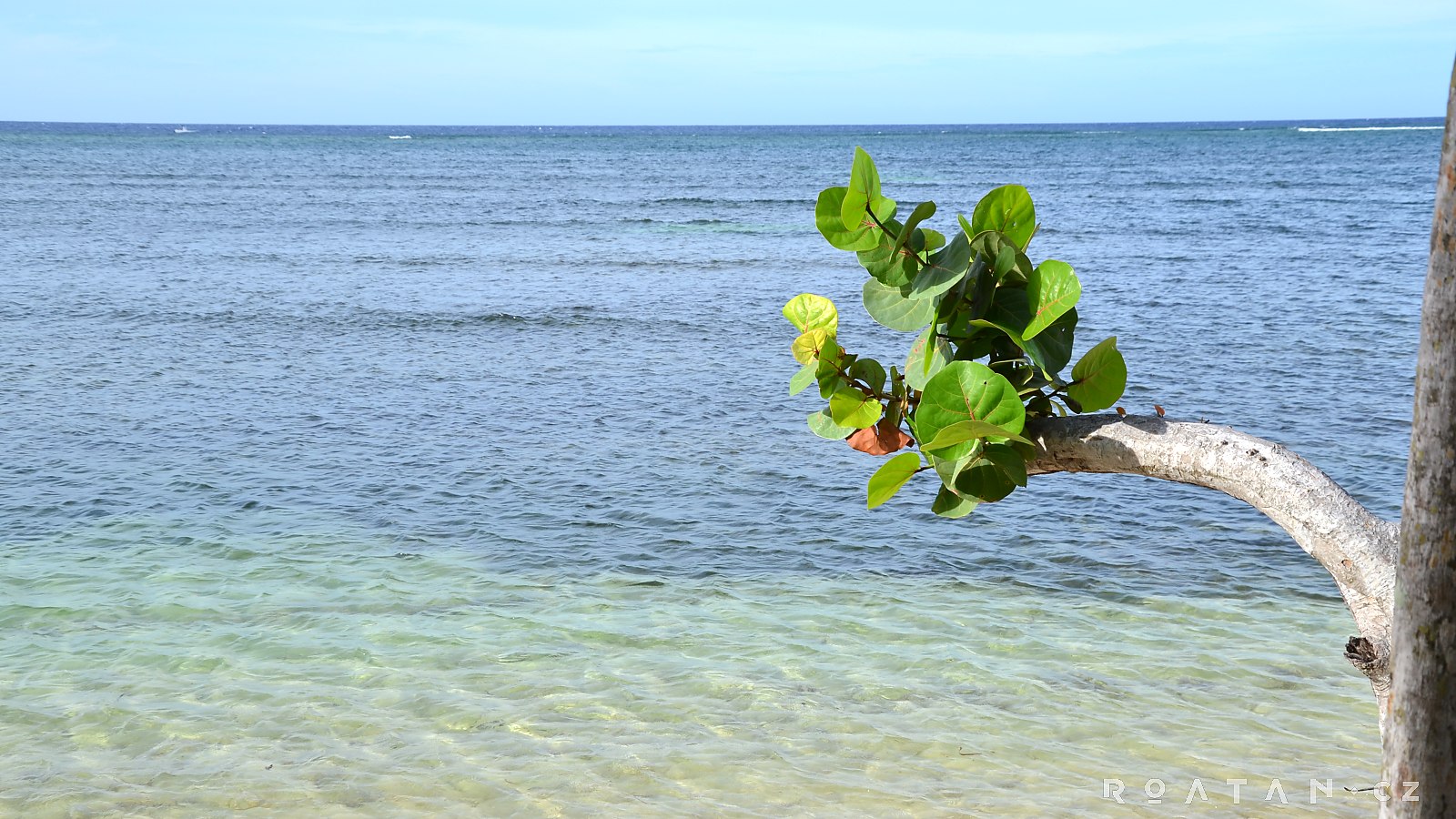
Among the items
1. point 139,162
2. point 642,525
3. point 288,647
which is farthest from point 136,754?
point 139,162

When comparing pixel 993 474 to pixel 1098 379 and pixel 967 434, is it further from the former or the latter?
pixel 1098 379

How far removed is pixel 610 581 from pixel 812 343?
5.58m

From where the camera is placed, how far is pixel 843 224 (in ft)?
5.19

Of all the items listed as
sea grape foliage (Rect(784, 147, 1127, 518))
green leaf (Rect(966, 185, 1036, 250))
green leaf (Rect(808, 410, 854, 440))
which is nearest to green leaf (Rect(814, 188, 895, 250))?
sea grape foliage (Rect(784, 147, 1127, 518))

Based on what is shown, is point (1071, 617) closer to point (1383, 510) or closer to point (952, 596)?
point (952, 596)

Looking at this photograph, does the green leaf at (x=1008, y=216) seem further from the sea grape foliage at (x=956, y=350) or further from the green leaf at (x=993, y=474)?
the green leaf at (x=993, y=474)

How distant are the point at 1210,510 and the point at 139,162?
64925 mm

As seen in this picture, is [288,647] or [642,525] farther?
[642,525]

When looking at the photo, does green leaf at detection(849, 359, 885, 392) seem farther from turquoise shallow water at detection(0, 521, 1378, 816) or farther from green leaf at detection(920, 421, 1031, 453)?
turquoise shallow water at detection(0, 521, 1378, 816)

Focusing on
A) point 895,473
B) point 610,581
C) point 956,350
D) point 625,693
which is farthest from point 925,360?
point 610,581

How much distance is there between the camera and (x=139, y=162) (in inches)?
2377

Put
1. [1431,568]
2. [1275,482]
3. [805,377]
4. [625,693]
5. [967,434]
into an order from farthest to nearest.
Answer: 1. [625,693]
2. [805,377]
3. [1275,482]
4. [967,434]
5. [1431,568]

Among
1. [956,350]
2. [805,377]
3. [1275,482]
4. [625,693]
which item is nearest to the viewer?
[1275,482]

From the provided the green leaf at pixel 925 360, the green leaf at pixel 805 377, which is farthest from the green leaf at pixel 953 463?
the green leaf at pixel 805 377
